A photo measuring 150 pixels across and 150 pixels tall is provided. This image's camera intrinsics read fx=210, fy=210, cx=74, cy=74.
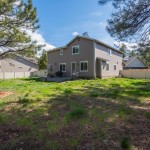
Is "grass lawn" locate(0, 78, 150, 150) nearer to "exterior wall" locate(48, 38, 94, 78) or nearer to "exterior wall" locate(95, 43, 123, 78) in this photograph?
"exterior wall" locate(48, 38, 94, 78)

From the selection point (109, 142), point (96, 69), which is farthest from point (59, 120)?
point (96, 69)

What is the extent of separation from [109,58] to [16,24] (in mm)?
21530

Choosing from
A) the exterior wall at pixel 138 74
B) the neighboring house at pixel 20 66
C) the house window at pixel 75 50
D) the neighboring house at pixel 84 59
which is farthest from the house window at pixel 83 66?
the neighboring house at pixel 20 66

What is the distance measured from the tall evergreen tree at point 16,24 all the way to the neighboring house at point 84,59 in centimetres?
1454

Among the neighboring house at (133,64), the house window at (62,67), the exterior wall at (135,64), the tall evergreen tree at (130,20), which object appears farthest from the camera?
the exterior wall at (135,64)

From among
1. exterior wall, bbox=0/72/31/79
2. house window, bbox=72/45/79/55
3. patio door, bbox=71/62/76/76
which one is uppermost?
house window, bbox=72/45/79/55

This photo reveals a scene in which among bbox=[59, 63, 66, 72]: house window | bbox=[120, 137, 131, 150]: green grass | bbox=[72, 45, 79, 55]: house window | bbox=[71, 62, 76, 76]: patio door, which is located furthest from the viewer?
bbox=[59, 63, 66, 72]: house window

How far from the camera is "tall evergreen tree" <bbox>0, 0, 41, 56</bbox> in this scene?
12.9 m

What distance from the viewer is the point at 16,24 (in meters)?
13.9

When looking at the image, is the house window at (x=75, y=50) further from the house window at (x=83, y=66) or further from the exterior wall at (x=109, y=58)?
the exterior wall at (x=109, y=58)

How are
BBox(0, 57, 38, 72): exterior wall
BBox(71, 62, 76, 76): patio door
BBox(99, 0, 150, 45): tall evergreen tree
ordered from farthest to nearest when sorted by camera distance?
BBox(0, 57, 38, 72): exterior wall → BBox(71, 62, 76, 76): patio door → BBox(99, 0, 150, 45): tall evergreen tree

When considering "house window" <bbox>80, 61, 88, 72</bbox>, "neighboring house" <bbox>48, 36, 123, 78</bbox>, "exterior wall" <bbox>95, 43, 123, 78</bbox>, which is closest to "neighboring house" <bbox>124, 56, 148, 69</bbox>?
"exterior wall" <bbox>95, 43, 123, 78</bbox>

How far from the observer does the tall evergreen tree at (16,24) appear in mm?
12875

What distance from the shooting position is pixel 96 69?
29141 mm
